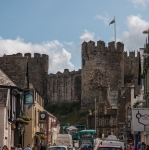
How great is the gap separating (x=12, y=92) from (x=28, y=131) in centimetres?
1009

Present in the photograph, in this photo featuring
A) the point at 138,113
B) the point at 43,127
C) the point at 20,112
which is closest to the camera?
the point at 138,113

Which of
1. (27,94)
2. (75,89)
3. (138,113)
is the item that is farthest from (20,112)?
(75,89)

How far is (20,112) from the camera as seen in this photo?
150 ft

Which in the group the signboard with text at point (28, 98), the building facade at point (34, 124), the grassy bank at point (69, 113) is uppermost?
the grassy bank at point (69, 113)

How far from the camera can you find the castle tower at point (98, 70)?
103125 mm

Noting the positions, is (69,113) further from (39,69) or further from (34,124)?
(34,124)

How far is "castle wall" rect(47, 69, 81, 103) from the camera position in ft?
379

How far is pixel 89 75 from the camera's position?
338 feet

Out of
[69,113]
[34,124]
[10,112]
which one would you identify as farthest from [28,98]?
[69,113]

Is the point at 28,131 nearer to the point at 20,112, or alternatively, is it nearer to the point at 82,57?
the point at 20,112

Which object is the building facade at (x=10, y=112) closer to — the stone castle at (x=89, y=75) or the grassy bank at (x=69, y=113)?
the stone castle at (x=89, y=75)

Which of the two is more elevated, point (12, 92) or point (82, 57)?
point (82, 57)

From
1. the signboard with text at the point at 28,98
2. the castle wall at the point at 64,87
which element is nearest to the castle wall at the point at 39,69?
the castle wall at the point at 64,87

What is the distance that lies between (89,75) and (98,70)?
198cm
